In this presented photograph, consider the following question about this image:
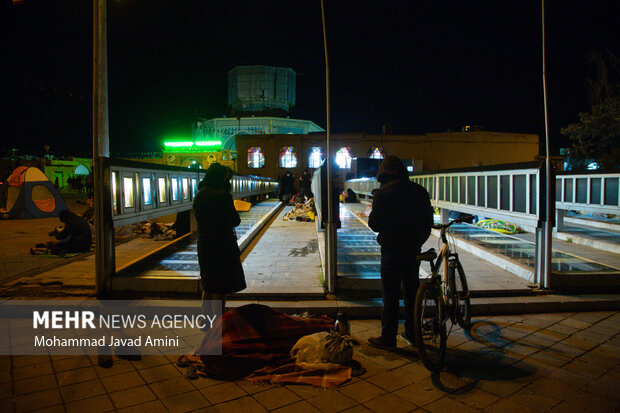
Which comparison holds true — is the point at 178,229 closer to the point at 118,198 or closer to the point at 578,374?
the point at 118,198

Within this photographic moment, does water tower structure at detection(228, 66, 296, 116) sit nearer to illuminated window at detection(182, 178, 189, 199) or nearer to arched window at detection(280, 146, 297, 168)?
arched window at detection(280, 146, 297, 168)

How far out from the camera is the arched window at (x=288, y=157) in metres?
49.2

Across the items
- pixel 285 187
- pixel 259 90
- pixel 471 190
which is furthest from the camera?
pixel 259 90

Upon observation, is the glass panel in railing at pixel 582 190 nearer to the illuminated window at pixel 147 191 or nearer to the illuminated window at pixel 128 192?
the illuminated window at pixel 147 191

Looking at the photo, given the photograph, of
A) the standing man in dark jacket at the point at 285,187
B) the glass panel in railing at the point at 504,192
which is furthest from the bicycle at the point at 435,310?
the standing man in dark jacket at the point at 285,187

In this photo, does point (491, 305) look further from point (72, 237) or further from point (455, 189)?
point (72, 237)

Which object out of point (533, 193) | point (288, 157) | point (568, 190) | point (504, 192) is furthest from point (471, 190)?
point (288, 157)

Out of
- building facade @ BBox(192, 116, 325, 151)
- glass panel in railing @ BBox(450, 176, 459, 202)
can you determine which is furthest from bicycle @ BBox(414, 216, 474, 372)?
building facade @ BBox(192, 116, 325, 151)

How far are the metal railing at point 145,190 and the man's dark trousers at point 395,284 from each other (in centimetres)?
404

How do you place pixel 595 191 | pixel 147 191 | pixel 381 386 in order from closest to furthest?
pixel 381 386, pixel 147 191, pixel 595 191

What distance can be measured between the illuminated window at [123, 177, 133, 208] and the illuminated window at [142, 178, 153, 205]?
0.47 meters

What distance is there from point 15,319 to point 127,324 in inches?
59.8

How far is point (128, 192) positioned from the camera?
247 inches

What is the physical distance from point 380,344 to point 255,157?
47145 millimetres
